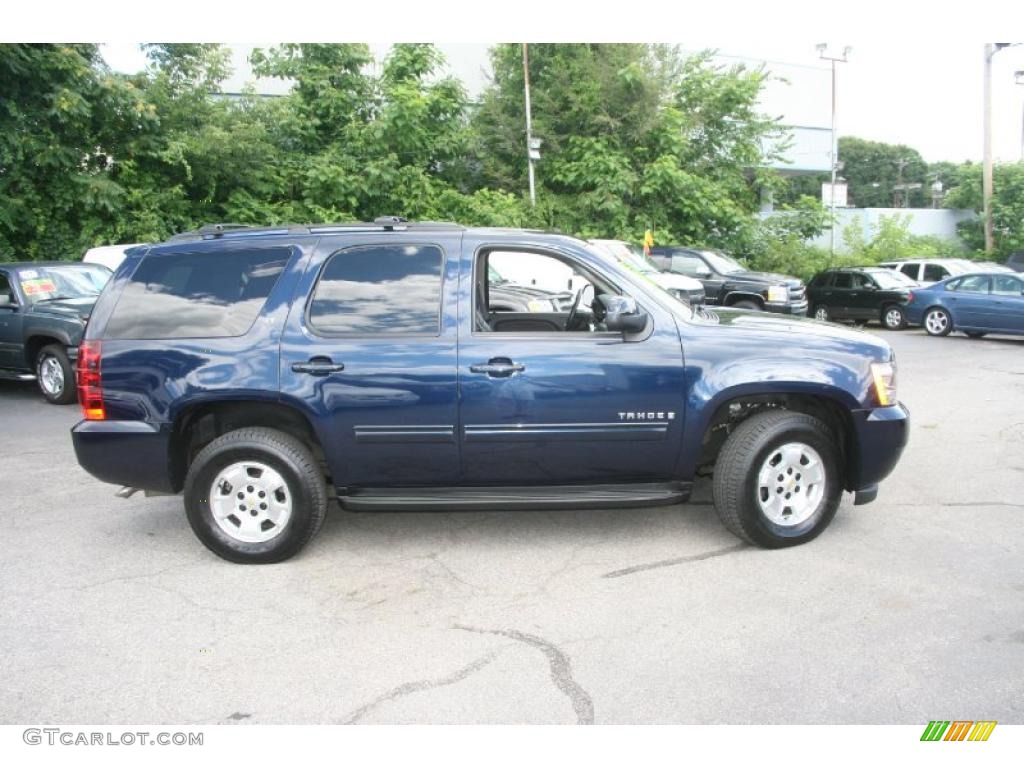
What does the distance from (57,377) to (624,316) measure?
27.3 ft

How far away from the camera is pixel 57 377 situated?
398 inches

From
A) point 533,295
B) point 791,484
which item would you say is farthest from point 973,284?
point 791,484

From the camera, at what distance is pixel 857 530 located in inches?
204

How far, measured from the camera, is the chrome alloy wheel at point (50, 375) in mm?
10094

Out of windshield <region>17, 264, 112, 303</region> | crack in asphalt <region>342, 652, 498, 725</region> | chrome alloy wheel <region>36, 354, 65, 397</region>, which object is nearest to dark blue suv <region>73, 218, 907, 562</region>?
crack in asphalt <region>342, 652, 498, 725</region>

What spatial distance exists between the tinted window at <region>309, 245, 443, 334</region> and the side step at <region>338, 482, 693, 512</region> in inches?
36.9

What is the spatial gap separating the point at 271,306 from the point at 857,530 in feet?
12.5

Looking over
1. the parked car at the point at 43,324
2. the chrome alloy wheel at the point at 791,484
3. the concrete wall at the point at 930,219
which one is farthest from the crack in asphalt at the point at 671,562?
the concrete wall at the point at 930,219

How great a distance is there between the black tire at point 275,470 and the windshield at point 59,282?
691cm

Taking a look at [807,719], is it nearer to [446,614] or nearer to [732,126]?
[446,614]

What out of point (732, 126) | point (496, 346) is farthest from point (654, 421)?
point (732, 126)

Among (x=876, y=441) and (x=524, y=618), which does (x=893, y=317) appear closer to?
(x=876, y=441)

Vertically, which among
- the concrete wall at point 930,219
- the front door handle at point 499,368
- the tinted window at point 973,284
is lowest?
the front door handle at point 499,368
